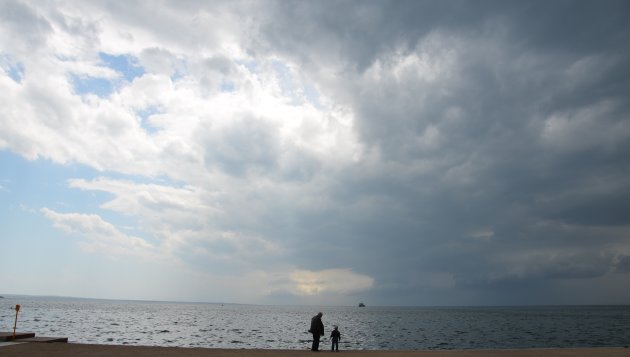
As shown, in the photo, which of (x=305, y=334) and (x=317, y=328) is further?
(x=305, y=334)

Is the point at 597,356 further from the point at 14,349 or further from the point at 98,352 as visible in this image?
the point at 14,349

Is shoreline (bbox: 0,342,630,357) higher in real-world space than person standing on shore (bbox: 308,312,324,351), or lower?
lower

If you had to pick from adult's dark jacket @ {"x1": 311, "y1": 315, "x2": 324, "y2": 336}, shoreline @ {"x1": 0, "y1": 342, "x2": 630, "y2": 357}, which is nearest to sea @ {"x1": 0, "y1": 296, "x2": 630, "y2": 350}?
adult's dark jacket @ {"x1": 311, "y1": 315, "x2": 324, "y2": 336}

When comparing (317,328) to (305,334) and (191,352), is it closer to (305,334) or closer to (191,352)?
(191,352)

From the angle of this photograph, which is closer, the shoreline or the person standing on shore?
the shoreline

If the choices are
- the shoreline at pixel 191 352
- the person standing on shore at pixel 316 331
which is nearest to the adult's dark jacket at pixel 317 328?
the person standing on shore at pixel 316 331

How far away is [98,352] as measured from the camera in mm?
19828

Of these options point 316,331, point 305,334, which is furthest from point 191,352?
point 305,334

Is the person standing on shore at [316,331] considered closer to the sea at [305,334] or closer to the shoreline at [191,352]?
the shoreline at [191,352]

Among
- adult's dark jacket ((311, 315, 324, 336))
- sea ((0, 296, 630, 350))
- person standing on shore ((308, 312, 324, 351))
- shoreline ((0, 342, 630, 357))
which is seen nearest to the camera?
shoreline ((0, 342, 630, 357))

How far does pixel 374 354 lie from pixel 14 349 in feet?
55.4

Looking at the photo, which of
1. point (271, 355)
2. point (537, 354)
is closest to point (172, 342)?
point (271, 355)

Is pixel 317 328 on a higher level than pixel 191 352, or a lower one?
higher

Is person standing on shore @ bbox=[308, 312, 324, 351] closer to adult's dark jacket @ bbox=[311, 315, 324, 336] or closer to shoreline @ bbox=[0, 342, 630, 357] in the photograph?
adult's dark jacket @ bbox=[311, 315, 324, 336]
